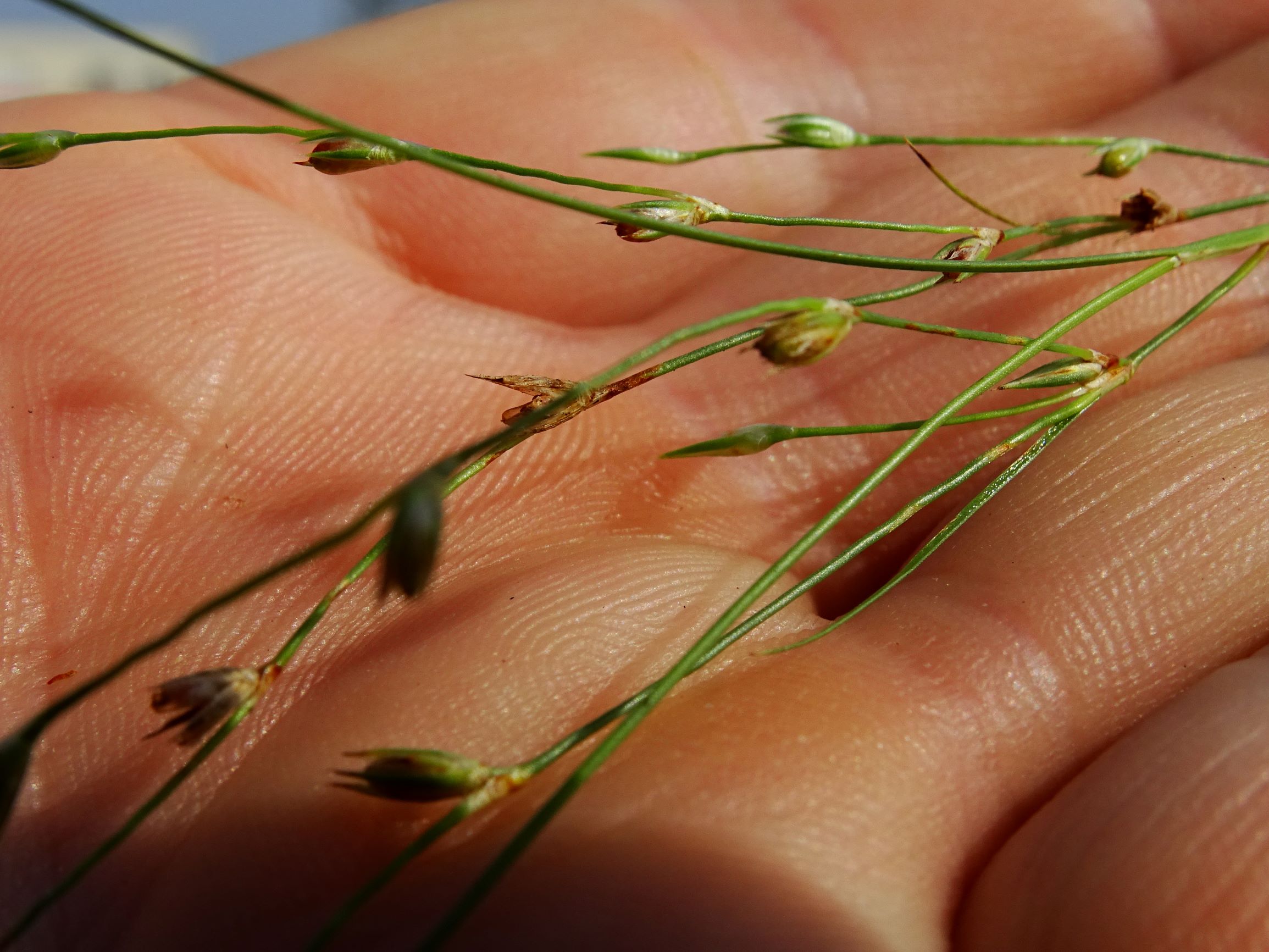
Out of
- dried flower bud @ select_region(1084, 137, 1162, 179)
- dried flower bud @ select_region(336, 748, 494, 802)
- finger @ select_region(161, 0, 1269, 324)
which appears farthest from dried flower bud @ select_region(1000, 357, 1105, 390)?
finger @ select_region(161, 0, 1269, 324)

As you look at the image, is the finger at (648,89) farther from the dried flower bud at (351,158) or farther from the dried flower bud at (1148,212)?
the dried flower bud at (1148,212)

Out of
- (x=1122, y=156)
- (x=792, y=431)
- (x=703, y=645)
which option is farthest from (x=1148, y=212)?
(x=703, y=645)

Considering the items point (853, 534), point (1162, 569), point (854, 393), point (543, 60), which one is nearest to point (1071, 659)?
point (1162, 569)

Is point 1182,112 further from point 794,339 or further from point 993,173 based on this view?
point 794,339

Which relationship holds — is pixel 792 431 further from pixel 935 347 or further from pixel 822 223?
pixel 935 347

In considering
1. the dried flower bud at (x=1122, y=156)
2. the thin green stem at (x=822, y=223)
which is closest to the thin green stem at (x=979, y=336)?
the thin green stem at (x=822, y=223)

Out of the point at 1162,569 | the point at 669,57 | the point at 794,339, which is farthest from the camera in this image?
the point at 669,57
